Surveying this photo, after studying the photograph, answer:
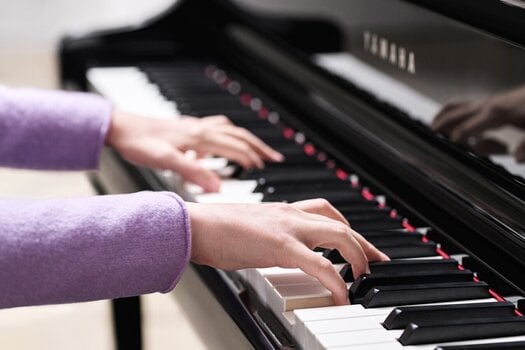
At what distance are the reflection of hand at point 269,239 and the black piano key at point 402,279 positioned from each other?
0.02 metres

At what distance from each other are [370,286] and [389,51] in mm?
522

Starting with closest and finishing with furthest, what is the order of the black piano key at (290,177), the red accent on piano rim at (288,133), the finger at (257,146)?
1. the black piano key at (290,177)
2. the finger at (257,146)
3. the red accent on piano rim at (288,133)

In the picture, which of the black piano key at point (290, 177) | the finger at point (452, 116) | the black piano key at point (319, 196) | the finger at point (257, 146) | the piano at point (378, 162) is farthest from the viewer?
the finger at point (257, 146)

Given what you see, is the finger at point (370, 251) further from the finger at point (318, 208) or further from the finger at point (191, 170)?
the finger at point (191, 170)

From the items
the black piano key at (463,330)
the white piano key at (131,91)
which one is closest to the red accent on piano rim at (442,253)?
the black piano key at (463,330)

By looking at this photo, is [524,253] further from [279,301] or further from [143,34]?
[143,34]

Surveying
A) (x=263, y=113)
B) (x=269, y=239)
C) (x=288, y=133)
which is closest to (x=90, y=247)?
(x=269, y=239)

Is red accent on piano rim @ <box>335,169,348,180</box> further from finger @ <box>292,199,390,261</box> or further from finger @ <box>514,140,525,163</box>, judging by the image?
finger @ <box>514,140,525,163</box>

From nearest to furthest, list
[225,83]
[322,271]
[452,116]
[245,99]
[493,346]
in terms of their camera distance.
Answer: [493,346], [322,271], [452,116], [245,99], [225,83]

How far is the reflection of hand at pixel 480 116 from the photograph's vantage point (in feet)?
3.88

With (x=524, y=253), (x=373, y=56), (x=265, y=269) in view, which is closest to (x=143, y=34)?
(x=373, y=56)

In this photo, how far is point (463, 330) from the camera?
991 mm

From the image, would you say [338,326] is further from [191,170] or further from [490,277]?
[191,170]

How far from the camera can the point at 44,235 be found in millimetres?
1076
